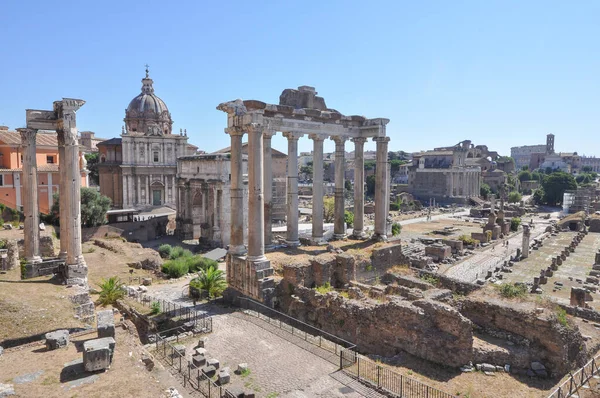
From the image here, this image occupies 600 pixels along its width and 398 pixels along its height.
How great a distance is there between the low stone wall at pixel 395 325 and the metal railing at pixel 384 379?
1.64 m

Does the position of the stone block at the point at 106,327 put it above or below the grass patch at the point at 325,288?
above

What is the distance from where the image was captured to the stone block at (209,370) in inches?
416

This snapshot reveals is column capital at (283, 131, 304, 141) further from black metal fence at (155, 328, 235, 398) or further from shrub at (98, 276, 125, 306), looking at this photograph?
black metal fence at (155, 328, 235, 398)

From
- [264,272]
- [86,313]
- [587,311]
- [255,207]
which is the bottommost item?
[587,311]

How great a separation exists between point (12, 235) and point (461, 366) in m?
27.9

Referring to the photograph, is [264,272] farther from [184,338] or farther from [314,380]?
[314,380]

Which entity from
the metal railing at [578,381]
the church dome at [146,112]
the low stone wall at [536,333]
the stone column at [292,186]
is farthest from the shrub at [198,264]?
the church dome at [146,112]

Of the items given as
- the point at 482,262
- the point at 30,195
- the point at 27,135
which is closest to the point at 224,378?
the point at 30,195

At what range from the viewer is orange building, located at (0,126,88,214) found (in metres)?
35.2

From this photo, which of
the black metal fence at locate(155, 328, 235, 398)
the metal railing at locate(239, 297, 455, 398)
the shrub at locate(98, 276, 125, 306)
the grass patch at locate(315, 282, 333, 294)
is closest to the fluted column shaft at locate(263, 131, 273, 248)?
the grass patch at locate(315, 282, 333, 294)

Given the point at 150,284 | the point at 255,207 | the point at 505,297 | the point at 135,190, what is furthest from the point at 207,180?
the point at 505,297

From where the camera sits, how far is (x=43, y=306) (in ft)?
46.0

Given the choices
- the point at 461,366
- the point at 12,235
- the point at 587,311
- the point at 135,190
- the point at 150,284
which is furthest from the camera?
the point at 135,190

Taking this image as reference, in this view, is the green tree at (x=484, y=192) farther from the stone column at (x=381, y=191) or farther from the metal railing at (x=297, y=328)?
the metal railing at (x=297, y=328)
